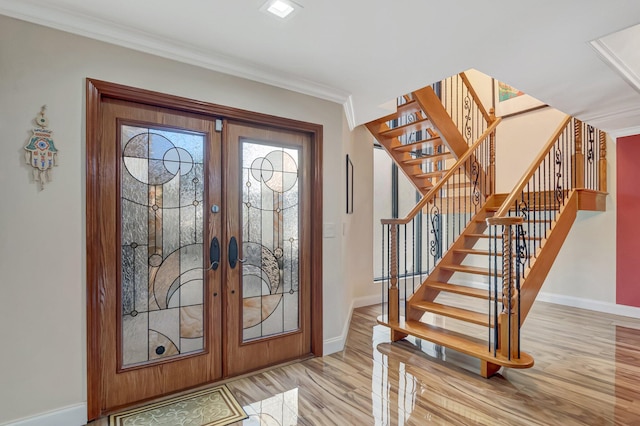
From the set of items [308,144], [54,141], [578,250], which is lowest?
[578,250]

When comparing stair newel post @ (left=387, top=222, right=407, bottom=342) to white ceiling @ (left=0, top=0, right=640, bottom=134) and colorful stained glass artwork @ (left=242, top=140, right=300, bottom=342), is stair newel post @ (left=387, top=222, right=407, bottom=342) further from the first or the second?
white ceiling @ (left=0, top=0, right=640, bottom=134)

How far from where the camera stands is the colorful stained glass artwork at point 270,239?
275 cm

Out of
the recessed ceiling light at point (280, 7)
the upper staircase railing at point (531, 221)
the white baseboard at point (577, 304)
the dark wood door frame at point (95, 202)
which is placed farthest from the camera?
the white baseboard at point (577, 304)

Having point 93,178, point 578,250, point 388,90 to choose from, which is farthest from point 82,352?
point 578,250

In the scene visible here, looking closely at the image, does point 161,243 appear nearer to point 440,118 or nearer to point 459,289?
point 459,289

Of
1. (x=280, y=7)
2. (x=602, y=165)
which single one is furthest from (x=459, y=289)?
(x=602, y=165)

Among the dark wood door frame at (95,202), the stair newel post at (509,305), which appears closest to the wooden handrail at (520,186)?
the stair newel post at (509,305)

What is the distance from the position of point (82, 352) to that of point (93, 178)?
1.08m

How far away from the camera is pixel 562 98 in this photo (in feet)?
10.5

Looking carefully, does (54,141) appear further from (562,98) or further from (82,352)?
(562,98)

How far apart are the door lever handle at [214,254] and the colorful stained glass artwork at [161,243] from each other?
75 millimetres

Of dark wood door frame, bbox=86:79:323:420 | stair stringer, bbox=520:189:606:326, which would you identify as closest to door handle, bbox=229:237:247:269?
dark wood door frame, bbox=86:79:323:420

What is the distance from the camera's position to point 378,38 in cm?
217

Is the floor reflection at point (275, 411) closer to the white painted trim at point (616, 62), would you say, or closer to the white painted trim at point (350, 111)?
the white painted trim at point (350, 111)
